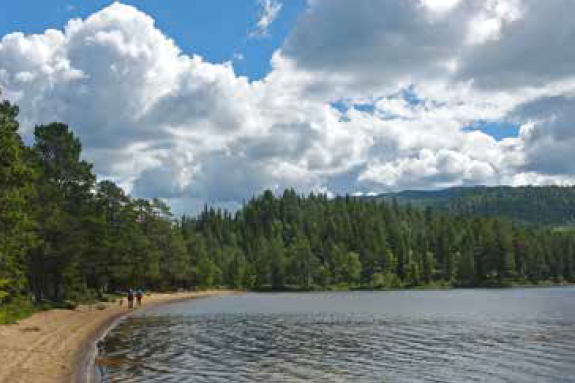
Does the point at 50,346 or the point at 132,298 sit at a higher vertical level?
the point at 132,298

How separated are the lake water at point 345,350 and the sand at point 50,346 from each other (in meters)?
2.05

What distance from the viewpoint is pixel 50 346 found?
43562mm

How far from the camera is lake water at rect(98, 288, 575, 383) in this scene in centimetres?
3538

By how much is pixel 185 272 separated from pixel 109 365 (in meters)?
113

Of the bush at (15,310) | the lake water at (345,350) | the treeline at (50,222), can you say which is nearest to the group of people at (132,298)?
the treeline at (50,222)

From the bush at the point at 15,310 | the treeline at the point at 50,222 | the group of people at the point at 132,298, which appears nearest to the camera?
the treeline at the point at 50,222

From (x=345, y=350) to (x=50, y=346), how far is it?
20.0m

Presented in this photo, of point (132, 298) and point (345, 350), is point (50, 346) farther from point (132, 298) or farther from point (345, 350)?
point (132, 298)

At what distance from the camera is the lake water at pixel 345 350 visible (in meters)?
35.4

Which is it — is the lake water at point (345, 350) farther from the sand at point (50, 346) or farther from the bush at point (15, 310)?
the bush at point (15, 310)

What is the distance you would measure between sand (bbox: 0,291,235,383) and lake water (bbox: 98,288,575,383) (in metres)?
2.05

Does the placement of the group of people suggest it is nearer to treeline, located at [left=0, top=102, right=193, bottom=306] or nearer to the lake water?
treeline, located at [left=0, top=102, right=193, bottom=306]

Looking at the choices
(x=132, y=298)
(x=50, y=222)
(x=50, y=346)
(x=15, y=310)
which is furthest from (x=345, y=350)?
(x=132, y=298)

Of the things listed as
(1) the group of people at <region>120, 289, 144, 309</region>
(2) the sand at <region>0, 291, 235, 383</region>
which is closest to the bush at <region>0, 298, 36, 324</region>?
(2) the sand at <region>0, 291, 235, 383</region>
